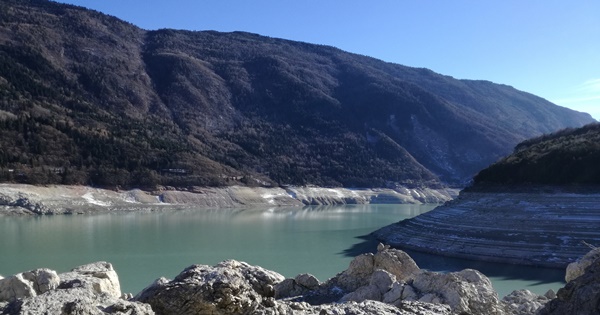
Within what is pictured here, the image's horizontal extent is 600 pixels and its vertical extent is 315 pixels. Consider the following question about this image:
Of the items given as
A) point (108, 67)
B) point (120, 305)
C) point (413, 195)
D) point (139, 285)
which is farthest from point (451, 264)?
point (108, 67)

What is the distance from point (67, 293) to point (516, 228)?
3130 cm

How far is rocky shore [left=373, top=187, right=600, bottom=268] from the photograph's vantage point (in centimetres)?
3066

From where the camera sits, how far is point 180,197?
271ft

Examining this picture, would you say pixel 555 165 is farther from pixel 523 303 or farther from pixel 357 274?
pixel 523 303

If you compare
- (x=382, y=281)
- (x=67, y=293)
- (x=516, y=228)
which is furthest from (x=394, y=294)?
(x=516, y=228)

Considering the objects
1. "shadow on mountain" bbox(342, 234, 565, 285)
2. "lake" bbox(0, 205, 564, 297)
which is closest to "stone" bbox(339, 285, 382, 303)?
"lake" bbox(0, 205, 564, 297)

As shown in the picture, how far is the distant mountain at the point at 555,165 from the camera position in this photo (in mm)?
35375

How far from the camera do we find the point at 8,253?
33844 millimetres

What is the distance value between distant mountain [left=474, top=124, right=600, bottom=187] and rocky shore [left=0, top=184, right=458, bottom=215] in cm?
4611

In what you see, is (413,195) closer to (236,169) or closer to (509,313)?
(236,169)

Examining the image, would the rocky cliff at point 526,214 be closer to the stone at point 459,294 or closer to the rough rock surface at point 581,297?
the stone at point 459,294

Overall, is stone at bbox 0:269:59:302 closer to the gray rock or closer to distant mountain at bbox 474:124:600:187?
the gray rock

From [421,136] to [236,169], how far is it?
87.4 m

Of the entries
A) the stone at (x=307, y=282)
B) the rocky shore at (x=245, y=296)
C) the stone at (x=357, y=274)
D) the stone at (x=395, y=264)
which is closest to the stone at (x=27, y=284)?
the rocky shore at (x=245, y=296)
